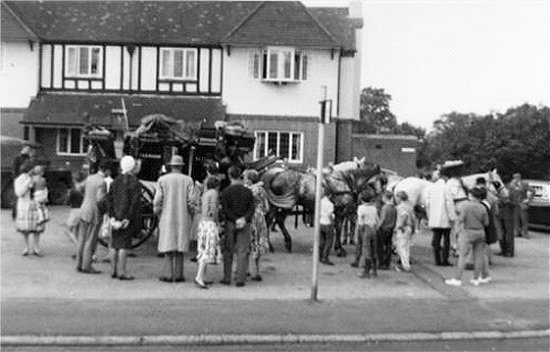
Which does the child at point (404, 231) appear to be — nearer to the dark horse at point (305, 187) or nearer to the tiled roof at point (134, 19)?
the dark horse at point (305, 187)

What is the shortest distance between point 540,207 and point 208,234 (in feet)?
47.6

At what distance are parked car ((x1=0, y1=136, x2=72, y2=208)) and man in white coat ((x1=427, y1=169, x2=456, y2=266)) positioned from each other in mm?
12730

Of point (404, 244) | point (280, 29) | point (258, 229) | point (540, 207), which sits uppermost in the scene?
point (280, 29)

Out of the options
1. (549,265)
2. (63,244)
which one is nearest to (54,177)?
(63,244)

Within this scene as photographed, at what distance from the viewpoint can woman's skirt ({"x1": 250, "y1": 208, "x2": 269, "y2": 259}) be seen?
12.5 m

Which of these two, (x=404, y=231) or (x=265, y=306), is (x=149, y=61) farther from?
(x=265, y=306)

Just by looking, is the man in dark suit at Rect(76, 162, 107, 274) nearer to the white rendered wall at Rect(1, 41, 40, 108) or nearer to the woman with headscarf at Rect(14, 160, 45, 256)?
the woman with headscarf at Rect(14, 160, 45, 256)

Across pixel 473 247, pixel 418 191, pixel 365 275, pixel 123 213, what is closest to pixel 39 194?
pixel 123 213

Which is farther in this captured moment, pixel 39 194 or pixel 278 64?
pixel 278 64

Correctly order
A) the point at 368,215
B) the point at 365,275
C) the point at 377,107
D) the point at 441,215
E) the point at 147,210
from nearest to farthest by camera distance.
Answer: the point at 365,275 < the point at 368,215 < the point at 147,210 < the point at 441,215 < the point at 377,107

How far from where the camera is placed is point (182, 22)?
1359 inches

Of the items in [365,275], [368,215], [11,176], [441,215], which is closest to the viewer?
[365,275]

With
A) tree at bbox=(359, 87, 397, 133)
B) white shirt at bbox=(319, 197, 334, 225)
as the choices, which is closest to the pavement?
white shirt at bbox=(319, 197, 334, 225)

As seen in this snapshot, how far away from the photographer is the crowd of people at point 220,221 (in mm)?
12094
